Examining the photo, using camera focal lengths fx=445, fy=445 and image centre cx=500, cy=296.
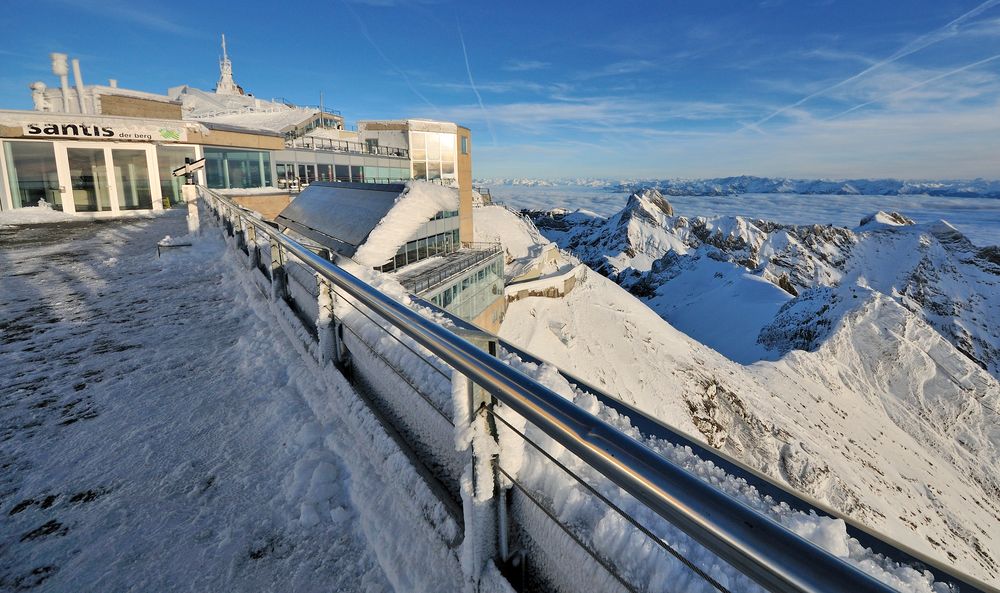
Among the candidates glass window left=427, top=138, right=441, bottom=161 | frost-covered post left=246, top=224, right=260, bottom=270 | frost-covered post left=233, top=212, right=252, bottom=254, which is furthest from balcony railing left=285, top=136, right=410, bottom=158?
frost-covered post left=246, top=224, right=260, bottom=270

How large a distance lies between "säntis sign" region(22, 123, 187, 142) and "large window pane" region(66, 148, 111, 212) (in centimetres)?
76

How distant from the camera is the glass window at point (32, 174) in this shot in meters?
21.4

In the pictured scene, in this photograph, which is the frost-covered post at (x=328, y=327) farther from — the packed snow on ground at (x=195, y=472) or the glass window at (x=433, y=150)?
the glass window at (x=433, y=150)

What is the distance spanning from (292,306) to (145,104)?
3626 centimetres

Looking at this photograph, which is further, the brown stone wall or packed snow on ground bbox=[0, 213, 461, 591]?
the brown stone wall

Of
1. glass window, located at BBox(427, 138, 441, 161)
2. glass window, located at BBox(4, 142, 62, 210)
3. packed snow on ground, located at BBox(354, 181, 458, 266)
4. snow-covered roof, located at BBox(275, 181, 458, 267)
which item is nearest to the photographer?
packed snow on ground, located at BBox(354, 181, 458, 266)

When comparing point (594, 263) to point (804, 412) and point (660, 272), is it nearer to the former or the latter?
point (660, 272)

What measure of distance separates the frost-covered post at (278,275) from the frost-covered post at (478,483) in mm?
5133

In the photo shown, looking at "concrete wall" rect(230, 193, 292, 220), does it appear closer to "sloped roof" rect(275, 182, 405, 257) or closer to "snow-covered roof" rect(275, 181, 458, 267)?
"sloped roof" rect(275, 182, 405, 257)

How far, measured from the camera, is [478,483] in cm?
194

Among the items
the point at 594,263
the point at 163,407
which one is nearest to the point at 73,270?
the point at 163,407

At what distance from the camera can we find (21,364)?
4590mm

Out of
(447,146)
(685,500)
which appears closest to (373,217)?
(685,500)

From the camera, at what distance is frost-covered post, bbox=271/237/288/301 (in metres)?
6.25
